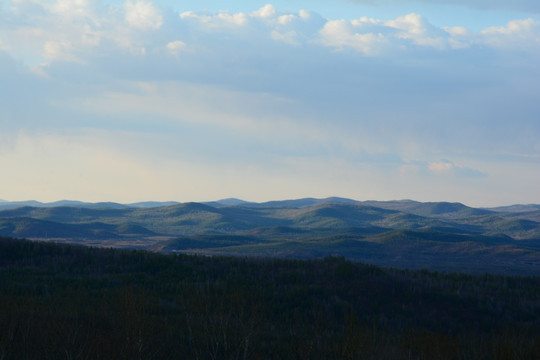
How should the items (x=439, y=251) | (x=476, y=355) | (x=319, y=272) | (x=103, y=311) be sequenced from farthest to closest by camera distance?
(x=439, y=251)
(x=319, y=272)
(x=103, y=311)
(x=476, y=355)

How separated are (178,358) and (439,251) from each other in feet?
392

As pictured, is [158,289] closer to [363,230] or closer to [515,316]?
[515,316]

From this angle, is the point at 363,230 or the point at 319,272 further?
the point at 363,230

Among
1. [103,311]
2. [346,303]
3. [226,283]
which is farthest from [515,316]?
[103,311]

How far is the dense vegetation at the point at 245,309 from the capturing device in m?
14.4

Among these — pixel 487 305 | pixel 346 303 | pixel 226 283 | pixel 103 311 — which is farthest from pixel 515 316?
pixel 103 311

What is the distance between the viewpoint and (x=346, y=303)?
29.4 meters

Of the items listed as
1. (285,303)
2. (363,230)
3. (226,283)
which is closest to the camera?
(285,303)

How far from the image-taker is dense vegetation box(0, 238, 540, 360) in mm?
14406

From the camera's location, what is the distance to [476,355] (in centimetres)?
1454

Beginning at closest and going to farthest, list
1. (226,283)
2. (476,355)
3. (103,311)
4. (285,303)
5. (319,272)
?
(476,355), (103,311), (285,303), (226,283), (319,272)

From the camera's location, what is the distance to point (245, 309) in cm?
2392

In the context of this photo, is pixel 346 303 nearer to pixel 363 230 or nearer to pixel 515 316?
pixel 515 316

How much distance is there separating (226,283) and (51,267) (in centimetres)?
1291
